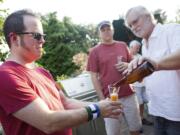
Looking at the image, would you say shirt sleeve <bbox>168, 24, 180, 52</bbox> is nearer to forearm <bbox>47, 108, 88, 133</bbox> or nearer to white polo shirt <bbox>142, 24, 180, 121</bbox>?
white polo shirt <bbox>142, 24, 180, 121</bbox>

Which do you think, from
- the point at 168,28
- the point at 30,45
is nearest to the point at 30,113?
the point at 30,45

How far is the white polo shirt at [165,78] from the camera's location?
2.82m

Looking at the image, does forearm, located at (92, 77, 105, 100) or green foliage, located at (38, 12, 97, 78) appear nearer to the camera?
forearm, located at (92, 77, 105, 100)

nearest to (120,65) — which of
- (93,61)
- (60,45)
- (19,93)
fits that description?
(93,61)

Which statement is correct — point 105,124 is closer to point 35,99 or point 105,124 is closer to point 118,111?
point 118,111

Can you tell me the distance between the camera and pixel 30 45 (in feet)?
7.41

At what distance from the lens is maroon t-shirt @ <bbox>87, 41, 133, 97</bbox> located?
179 inches

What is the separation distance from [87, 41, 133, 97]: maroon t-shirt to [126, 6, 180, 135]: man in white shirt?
1.36m

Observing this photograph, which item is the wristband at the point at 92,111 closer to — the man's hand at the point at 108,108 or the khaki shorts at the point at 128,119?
the man's hand at the point at 108,108

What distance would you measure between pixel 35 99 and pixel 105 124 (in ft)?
9.50

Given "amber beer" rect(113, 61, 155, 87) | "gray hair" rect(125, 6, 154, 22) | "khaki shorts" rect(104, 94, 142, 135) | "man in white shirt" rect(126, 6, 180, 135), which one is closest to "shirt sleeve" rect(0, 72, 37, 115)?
"amber beer" rect(113, 61, 155, 87)

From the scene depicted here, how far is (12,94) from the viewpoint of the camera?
78.3 inches

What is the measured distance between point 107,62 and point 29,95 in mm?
2630

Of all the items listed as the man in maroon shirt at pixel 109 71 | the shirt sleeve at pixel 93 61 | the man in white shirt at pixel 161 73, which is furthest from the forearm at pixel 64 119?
the shirt sleeve at pixel 93 61
